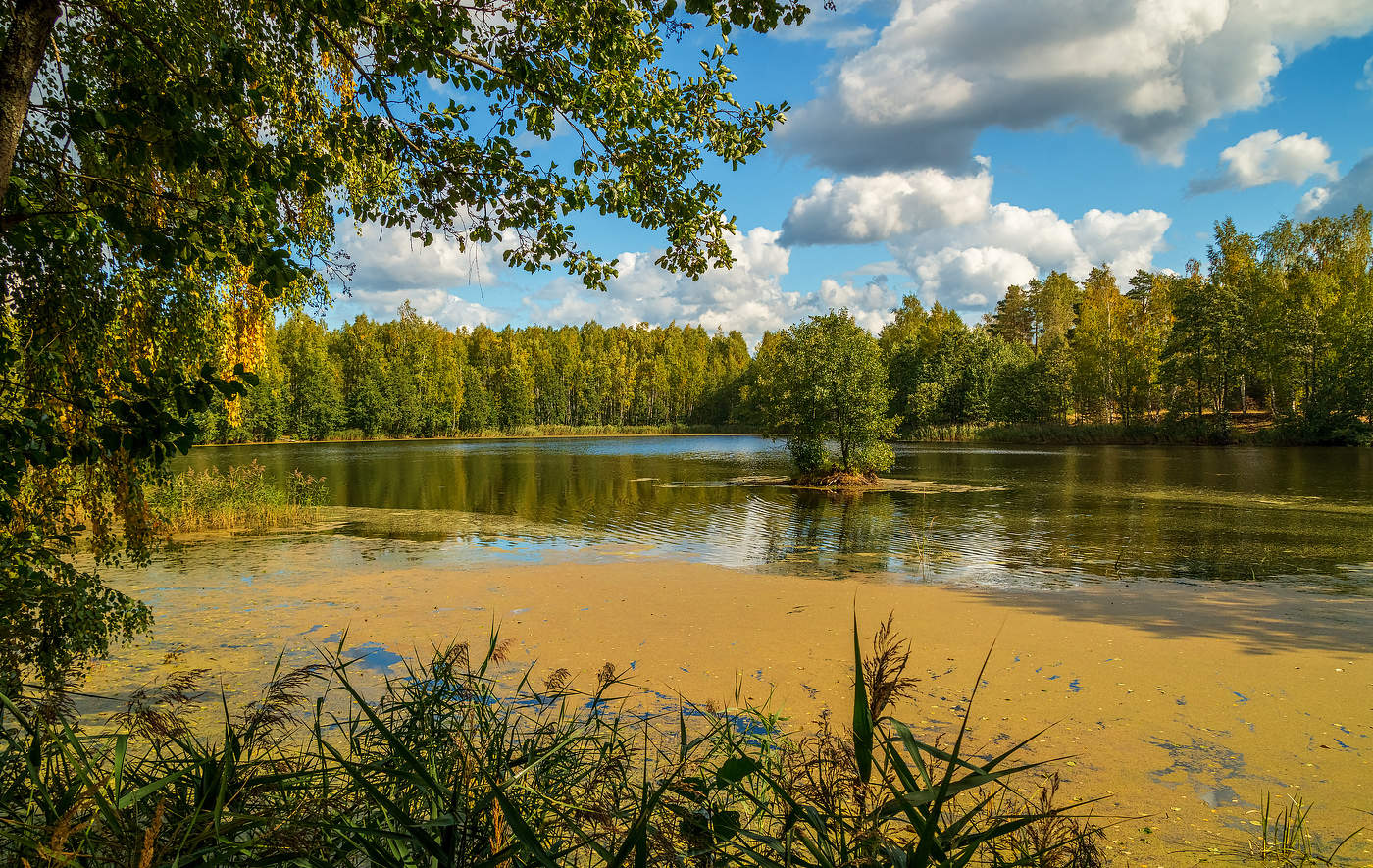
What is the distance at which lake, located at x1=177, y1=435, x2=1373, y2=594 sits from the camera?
1298cm

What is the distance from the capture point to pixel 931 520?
18797 millimetres

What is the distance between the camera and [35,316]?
3.88 meters

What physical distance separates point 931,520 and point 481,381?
79.6 meters

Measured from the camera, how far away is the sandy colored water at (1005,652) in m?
4.42

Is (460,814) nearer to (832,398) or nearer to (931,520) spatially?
(931,520)

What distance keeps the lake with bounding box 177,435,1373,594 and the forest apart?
702 centimetres

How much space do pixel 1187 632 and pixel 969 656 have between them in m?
2.96

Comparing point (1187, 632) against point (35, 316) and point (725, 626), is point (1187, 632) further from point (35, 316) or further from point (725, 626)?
point (35, 316)

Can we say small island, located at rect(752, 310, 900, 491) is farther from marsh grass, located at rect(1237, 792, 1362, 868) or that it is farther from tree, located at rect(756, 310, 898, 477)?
marsh grass, located at rect(1237, 792, 1362, 868)

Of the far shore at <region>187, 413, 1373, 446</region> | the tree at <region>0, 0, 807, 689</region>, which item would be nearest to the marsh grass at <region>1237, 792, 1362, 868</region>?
the tree at <region>0, 0, 807, 689</region>

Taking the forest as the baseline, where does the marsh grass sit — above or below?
below

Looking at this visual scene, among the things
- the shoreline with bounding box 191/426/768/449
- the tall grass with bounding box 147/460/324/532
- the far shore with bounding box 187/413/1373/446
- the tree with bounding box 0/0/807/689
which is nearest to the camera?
the tree with bounding box 0/0/807/689

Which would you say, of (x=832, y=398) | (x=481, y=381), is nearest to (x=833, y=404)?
(x=832, y=398)

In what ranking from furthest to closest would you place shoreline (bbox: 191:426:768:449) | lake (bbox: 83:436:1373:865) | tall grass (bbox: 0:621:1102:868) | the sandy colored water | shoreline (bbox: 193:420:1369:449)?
shoreline (bbox: 191:426:768:449) → shoreline (bbox: 193:420:1369:449) → lake (bbox: 83:436:1373:865) → the sandy colored water → tall grass (bbox: 0:621:1102:868)
